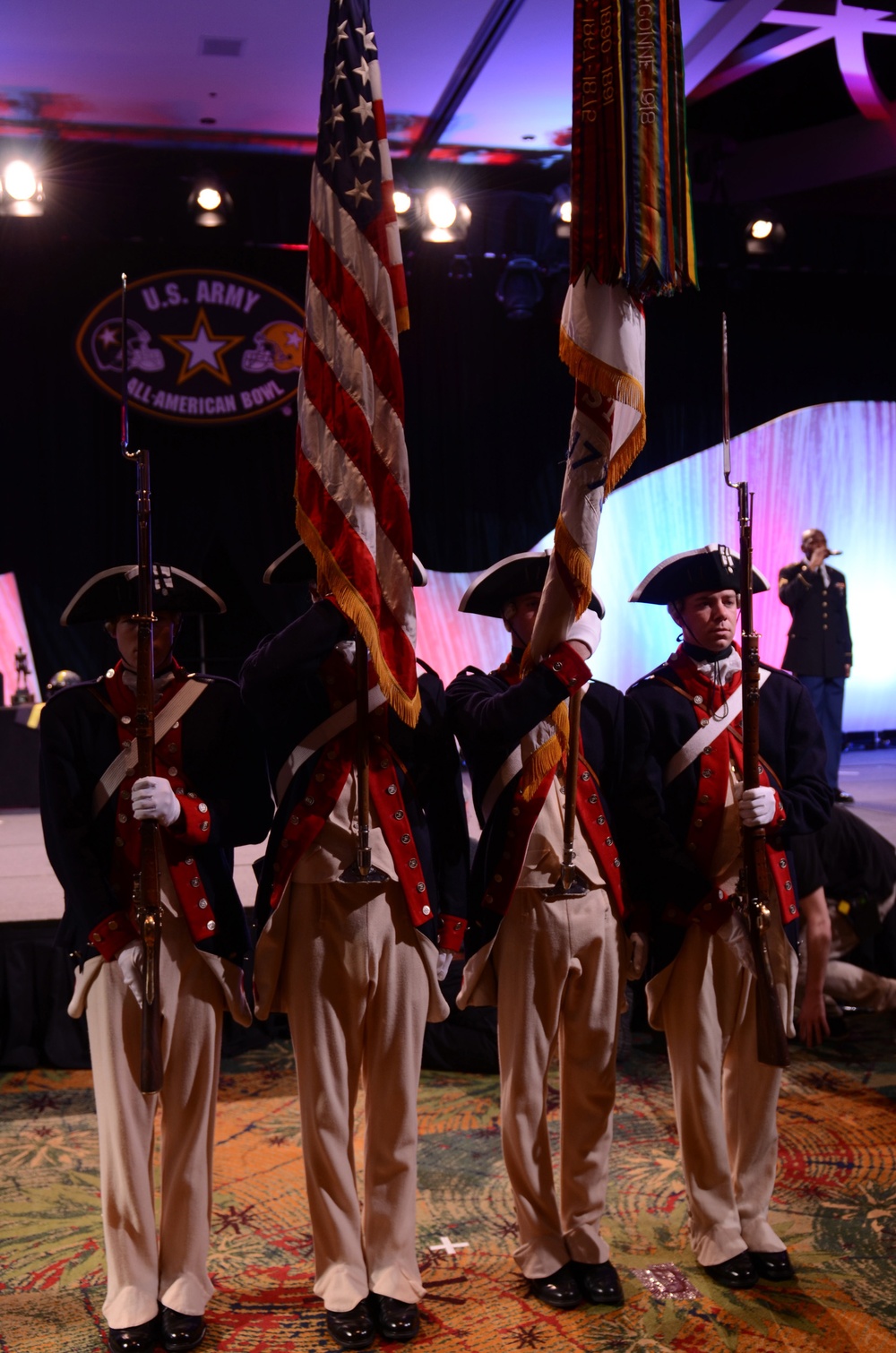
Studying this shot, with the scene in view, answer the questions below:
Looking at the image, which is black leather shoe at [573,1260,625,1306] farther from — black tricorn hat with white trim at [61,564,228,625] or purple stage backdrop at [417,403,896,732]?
purple stage backdrop at [417,403,896,732]

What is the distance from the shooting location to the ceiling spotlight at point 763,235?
9.87 m

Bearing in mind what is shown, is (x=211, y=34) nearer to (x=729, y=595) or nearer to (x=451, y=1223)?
(x=729, y=595)

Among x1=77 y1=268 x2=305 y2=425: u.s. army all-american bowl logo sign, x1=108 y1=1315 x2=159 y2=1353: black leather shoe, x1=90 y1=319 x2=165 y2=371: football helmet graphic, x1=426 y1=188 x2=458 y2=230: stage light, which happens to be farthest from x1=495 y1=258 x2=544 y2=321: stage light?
x1=108 y1=1315 x2=159 y2=1353: black leather shoe

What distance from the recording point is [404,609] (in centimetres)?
315

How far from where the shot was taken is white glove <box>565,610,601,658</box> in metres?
3.07

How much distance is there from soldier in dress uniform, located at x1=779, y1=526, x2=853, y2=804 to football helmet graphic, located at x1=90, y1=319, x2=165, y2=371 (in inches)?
→ 206

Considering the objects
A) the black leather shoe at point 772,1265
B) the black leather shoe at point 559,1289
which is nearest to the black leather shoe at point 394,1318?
the black leather shoe at point 559,1289

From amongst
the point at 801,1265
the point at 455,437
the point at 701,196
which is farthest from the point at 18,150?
the point at 801,1265

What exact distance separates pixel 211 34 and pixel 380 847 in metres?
6.59

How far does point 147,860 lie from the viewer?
2887 millimetres

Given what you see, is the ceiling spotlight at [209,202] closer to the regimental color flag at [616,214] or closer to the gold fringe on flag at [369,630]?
the regimental color flag at [616,214]

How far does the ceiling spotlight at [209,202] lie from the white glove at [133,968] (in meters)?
7.17

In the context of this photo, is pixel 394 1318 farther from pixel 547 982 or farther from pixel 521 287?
pixel 521 287

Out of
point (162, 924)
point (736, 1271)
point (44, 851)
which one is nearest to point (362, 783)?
point (162, 924)
